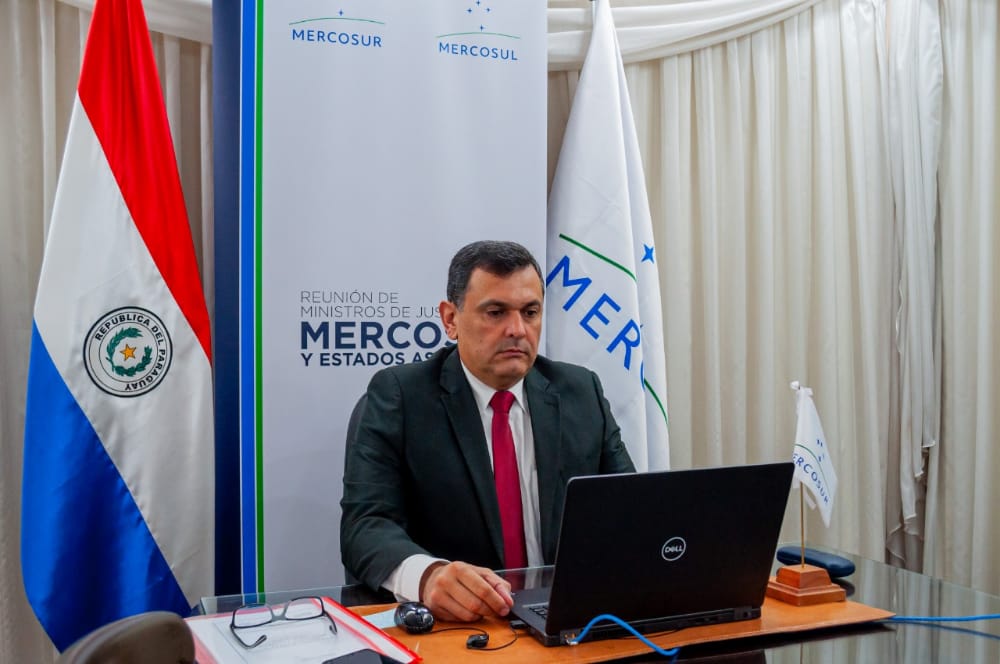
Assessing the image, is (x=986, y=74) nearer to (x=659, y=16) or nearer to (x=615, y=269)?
(x=659, y=16)

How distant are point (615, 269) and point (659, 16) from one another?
107 cm

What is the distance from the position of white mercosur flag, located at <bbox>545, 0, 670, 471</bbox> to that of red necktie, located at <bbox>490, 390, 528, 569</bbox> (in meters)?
1.00

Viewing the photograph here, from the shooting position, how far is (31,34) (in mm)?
2758

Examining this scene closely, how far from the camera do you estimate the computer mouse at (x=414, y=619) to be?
1.35 m

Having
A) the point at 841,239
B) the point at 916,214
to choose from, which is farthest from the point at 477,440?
the point at 916,214

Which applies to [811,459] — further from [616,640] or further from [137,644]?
[137,644]

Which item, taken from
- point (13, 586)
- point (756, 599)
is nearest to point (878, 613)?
point (756, 599)

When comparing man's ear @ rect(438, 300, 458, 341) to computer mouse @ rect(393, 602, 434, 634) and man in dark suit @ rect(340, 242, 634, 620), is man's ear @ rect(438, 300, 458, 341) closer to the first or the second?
man in dark suit @ rect(340, 242, 634, 620)

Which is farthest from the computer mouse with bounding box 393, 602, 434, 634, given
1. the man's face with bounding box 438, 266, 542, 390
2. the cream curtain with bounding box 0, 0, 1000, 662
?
the cream curtain with bounding box 0, 0, 1000, 662

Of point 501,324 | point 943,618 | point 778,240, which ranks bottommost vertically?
point 943,618

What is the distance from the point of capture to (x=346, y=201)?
277cm

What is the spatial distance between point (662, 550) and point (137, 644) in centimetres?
79

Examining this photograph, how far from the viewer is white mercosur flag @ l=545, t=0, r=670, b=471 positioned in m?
3.03

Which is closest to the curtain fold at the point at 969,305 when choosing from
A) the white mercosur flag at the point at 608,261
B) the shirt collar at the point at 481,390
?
the white mercosur flag at the point at 608,261
